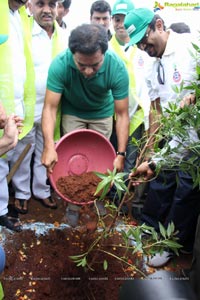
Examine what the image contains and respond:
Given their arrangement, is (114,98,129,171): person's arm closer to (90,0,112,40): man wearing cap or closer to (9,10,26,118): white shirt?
(9,10,26,118): white shirt

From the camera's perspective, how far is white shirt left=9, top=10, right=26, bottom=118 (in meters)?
2.41

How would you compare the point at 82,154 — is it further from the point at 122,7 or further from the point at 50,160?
the point at 122,7

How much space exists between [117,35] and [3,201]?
164cm

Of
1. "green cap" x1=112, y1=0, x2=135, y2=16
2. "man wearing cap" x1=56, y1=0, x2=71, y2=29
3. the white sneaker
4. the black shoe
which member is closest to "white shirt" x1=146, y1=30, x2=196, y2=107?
"green cap" x1=112, y1=0, x2=135, y2=16

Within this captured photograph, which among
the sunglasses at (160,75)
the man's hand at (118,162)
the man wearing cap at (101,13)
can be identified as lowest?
the man's hand at (118,162)

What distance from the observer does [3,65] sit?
2.32 meters

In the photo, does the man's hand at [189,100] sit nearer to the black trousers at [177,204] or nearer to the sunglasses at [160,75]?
the black trousers at [177,204]

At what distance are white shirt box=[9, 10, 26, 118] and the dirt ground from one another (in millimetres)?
848

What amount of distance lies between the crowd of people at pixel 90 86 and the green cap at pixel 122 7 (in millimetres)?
501

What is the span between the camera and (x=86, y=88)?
2432 mm

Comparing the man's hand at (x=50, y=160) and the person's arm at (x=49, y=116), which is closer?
the man's hand at (x=50, y=160)

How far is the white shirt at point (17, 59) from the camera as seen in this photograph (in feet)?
7.91

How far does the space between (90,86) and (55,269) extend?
3.73 ft

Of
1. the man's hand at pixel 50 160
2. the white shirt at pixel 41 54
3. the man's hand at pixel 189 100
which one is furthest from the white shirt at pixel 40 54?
the man's hand at pixel 189 100
